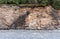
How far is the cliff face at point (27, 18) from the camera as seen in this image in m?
6.37

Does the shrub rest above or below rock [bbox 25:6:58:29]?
above

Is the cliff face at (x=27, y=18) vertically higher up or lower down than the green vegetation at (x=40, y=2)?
lower down

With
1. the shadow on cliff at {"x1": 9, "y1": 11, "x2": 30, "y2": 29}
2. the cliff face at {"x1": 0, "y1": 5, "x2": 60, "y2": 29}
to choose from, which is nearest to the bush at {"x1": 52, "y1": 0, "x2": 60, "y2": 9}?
the cliff face at {"x1": 0, "y1": 5, "x2": 60, "y2": 29}

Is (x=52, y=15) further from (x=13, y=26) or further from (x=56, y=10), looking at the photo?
(x=13, y=26)

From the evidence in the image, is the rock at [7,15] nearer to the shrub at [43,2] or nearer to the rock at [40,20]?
the rock at [40,20]

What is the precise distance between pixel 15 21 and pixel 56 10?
138 cm

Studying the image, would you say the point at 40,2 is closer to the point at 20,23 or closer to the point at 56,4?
the point at 56,4

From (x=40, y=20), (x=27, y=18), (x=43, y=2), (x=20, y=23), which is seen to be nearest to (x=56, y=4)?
(x=43, y=2)

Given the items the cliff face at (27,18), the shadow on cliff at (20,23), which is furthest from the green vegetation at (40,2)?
the shadow on cliff at (20,23)

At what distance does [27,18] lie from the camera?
6.37 meters

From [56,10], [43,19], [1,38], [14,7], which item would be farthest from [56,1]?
[1,38]

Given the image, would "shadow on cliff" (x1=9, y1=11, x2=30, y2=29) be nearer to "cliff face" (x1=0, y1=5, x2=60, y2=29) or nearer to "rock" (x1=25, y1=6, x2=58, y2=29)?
"cliff face" (x1=0, y1=5, x2=60, y2=29)

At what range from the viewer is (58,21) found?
641 centimetres

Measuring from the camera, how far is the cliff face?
251 inches
